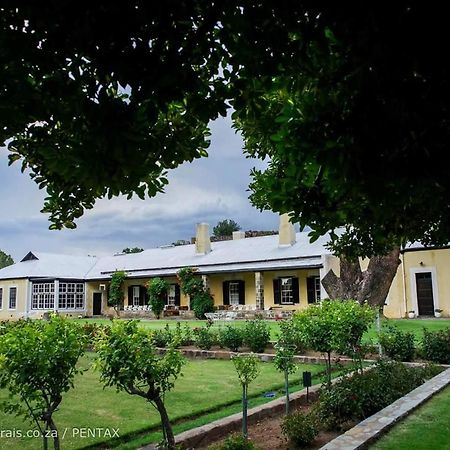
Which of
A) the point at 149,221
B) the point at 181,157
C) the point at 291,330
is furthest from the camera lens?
the point at 149,221

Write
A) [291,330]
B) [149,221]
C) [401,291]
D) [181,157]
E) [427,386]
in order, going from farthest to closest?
[149,221] → [401,291] → [291,330] → [427,386] → [181,157]

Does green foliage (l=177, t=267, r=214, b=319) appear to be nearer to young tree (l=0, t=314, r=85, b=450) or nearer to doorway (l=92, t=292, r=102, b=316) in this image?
doorway (l=92, t=292, r=102, b=316)

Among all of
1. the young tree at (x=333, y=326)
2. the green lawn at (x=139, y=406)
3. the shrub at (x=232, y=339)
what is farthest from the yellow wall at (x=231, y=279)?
the young tree at (x=333, y=326)

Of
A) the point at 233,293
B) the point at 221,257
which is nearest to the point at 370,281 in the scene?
the point at 233,293

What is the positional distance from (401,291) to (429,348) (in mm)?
12952

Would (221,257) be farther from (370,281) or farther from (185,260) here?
(370,281)

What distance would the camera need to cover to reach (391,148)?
2.19 m

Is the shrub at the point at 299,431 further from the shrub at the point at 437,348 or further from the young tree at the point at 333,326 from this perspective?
the shrub at the point at 437,348

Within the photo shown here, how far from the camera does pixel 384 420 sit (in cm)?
589

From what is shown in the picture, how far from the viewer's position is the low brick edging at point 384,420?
16.4 feet

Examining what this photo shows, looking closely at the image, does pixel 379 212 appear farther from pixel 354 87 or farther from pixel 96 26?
pixel 96 26

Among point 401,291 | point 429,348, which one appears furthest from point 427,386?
point 401,291

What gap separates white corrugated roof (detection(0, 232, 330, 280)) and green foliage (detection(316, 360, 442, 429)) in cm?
1719

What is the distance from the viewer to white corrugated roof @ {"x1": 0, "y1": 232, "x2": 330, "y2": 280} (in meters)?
27.4
